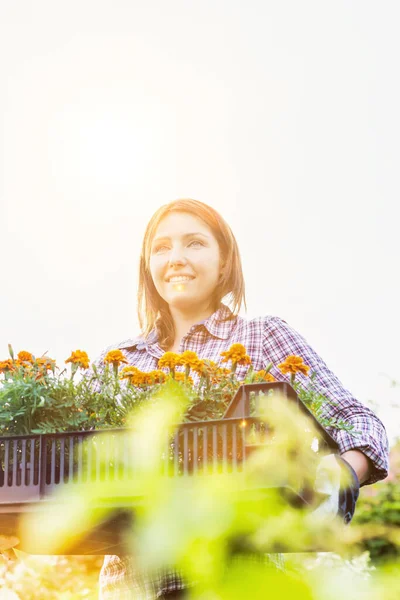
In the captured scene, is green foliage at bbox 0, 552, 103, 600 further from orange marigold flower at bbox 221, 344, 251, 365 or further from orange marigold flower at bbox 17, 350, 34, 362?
orange marigold flower at bbox 221, 344, 251, 365

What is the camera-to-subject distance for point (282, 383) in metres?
0.77

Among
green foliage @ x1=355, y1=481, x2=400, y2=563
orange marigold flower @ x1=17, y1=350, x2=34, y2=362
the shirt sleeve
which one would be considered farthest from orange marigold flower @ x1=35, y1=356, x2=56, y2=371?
green foliage @ x1=355, y1=481, x2=400, y2=563

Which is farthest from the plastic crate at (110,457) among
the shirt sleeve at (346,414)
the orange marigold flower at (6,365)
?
the shirt sleeve at (346,414)

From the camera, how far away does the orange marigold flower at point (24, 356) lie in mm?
1239

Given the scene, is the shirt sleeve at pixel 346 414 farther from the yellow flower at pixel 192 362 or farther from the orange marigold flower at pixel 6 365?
the orange marigold flower at pixel 6 365

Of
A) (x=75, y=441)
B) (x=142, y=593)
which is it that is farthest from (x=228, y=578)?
(x=142, y=593)

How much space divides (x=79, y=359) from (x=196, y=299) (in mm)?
572

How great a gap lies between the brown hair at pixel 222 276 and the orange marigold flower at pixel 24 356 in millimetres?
584

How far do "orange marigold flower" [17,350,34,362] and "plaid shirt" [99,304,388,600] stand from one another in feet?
1.10

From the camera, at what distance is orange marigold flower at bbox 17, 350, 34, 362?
1239mm

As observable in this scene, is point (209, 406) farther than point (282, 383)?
Yes

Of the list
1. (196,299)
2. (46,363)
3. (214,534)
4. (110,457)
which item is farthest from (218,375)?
(214,534)

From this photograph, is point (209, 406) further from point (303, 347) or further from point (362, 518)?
point (362, 518)

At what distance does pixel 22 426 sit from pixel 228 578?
0.85 meters
